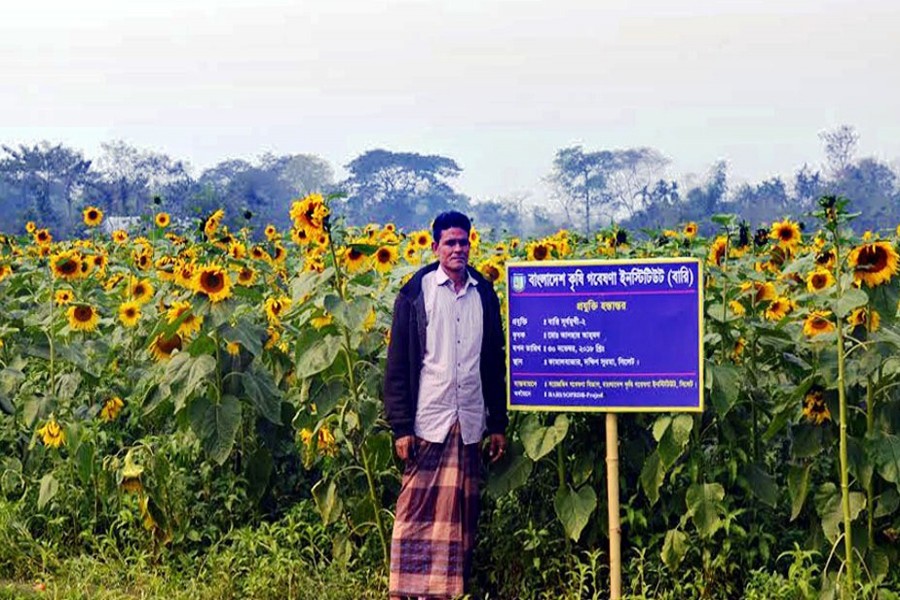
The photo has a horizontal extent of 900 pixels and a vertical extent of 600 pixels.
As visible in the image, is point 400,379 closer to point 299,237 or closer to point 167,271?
point 299,237

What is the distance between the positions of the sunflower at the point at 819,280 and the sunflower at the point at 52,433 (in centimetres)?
327

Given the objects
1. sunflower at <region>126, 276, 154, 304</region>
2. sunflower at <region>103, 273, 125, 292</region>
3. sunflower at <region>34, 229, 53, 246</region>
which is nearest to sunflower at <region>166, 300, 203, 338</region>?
sunflower at <region>126, 276, 154, 304</region>

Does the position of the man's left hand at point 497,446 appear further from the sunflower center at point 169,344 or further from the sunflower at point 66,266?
the sunflower at point 66,266

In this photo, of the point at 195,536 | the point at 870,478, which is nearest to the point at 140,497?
the point at 195,536

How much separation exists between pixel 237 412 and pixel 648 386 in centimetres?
168

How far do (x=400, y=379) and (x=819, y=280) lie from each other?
1.60 metres

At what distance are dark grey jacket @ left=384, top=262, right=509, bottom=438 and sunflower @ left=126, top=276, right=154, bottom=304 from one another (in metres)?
2.25

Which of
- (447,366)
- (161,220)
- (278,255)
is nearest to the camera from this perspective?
(447,366)

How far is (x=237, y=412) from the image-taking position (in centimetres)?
547

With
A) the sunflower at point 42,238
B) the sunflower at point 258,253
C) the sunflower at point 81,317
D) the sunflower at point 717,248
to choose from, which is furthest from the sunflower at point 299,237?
the sunflower at point 42,238

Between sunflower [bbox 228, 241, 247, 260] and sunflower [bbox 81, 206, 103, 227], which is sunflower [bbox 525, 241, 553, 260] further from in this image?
sunflower [bbox 81, 206, 103, 227]

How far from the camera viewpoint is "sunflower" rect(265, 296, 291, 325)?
5.91 metres

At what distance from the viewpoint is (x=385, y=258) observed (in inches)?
218

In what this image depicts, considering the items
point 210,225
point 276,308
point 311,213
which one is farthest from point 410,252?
point 311,213
